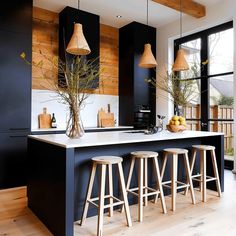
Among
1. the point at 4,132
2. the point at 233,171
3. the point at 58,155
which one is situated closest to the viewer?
the point at 58,155

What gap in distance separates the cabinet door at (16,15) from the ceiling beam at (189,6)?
223 centimetres

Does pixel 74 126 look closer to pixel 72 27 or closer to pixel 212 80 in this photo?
pixel 72 27

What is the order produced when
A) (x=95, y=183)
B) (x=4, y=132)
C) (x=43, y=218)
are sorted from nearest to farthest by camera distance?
(x=43, y=218) → (x=95, y=183) → (x=4, y=132)

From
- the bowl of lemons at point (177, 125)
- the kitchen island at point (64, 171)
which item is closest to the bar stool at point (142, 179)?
the kitchen island at point (64, 171)

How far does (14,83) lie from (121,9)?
257 centimetres

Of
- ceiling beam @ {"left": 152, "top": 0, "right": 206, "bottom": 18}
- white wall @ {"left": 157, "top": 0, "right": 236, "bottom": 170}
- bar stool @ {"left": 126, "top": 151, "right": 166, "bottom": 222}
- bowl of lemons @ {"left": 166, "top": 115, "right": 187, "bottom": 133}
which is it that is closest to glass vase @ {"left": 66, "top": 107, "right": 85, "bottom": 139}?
bar stool @ {"left": 126, "top": 151, "right": 166, "bottom": 222}

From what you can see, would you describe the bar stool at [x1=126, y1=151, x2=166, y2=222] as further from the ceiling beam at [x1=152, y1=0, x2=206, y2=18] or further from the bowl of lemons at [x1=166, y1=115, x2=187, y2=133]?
the ceiling beam at [x1=152, y1=0, x2=206, y2=18]

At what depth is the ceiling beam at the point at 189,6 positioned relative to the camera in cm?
429

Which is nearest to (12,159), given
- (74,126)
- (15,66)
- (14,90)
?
(14,90)

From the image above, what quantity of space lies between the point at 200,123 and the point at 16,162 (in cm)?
367

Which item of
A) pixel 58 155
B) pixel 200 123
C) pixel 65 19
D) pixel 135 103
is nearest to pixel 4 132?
pixel 58 155

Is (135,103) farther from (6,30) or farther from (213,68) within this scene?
(6,30)

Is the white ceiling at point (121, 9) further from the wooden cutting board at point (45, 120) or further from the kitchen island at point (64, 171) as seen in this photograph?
the kitchen island at point (64, 171)

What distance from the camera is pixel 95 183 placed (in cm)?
256
